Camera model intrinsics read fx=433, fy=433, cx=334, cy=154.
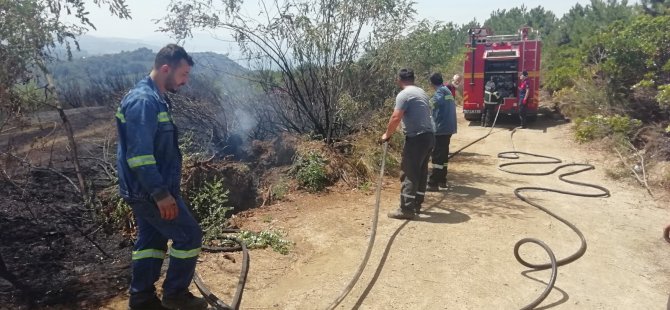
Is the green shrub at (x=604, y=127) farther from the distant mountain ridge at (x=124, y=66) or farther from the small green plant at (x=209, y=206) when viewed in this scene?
the small green plant at (x=209, y=206)

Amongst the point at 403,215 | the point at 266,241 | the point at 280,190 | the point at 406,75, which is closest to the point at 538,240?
the point at 403,215

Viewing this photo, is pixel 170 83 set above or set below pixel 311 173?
above

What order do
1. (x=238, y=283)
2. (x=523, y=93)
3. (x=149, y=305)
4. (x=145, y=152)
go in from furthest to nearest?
(x=523, y=93)
(x=238, y=283)
(x=149, y=305)
(x=145, y=152)

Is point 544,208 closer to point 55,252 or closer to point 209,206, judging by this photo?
point 209,206

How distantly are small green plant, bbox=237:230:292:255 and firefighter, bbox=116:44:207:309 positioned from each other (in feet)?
4.13

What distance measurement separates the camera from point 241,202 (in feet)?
20.5

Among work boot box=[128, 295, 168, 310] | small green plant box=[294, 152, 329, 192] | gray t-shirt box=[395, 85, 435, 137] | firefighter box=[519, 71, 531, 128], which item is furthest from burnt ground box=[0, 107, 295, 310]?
firefighter box=[519, 71, 531, 128]

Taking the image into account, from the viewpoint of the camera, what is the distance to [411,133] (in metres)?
5.14

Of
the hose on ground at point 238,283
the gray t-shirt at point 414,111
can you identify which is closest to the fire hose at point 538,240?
the gray t-shirt at point 414,111

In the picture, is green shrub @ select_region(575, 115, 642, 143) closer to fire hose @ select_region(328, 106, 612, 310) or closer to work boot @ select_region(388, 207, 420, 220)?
fire hose @ select_region(328, 106, 612, 310)

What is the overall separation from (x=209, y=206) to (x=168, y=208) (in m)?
2.54

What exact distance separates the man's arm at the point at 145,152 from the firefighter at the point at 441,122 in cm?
437

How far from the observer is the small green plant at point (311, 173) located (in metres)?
6.39

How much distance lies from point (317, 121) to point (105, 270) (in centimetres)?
435
